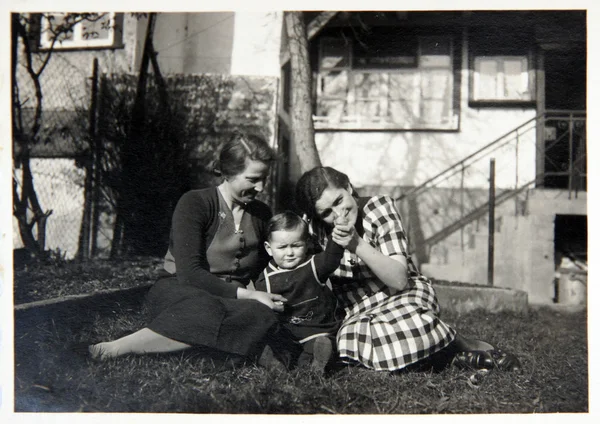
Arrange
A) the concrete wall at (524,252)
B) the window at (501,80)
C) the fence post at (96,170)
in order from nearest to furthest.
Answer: the fence post at (96,170) < the concrete wall at (524,252) < the window at (501,80)

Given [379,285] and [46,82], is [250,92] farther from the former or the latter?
[379,285]

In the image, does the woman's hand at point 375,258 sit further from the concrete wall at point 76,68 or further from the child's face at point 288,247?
the concrete wall at point 76,68

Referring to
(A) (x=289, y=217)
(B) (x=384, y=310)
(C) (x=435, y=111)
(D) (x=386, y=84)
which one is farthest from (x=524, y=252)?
(A) (x=289, y=217)

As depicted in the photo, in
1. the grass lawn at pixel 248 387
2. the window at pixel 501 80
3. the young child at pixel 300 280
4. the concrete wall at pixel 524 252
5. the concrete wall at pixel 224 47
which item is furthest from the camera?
the window at pixel 501 80

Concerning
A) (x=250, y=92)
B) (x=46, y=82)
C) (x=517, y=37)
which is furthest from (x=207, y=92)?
(x=517, y=37)

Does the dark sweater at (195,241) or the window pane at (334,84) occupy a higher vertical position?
the window pane at (334,84)

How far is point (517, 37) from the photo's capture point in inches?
135

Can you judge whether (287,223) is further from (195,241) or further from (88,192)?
(88,192)

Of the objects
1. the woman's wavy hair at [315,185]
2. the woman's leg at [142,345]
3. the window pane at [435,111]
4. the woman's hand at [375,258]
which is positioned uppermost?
the window pane at [435,111]

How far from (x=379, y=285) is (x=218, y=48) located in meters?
4.34

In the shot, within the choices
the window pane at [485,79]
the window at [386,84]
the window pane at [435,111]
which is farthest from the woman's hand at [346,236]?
the window pane at [485,79]

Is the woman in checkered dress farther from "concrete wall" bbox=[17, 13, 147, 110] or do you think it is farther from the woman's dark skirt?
"concrete wall" bbox=[17, 13, 147, 110]

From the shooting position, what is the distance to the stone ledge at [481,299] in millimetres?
4230

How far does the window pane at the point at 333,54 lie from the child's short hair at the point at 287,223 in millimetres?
5454
